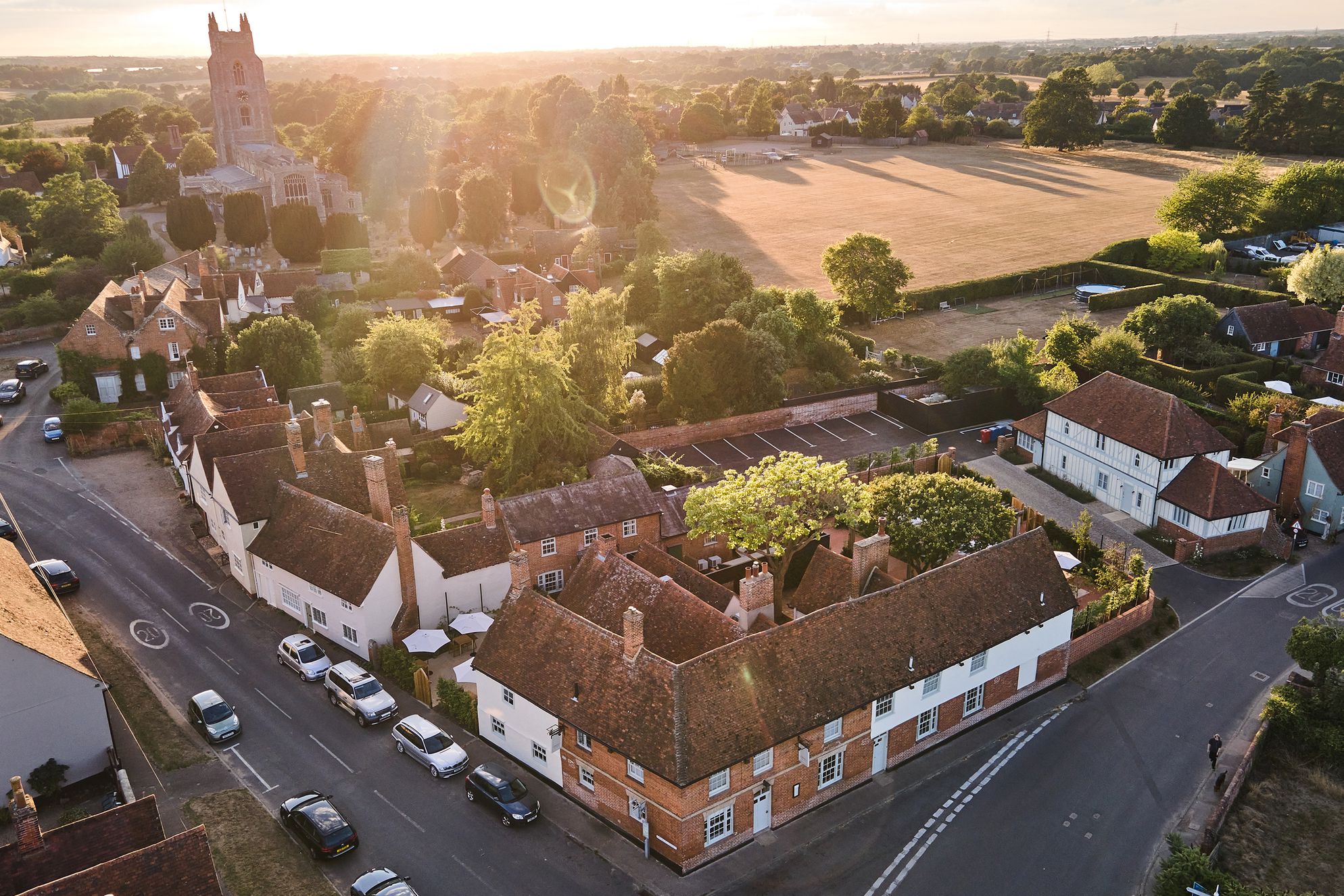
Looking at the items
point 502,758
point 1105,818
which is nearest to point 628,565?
point 502,758

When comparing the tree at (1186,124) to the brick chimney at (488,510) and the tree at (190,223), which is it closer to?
the tree at (190,223)

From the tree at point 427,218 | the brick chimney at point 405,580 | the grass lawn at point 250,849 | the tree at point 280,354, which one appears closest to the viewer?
the grass lawn at point 250,849

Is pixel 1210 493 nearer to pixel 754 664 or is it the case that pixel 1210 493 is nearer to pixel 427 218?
pixel 754 664

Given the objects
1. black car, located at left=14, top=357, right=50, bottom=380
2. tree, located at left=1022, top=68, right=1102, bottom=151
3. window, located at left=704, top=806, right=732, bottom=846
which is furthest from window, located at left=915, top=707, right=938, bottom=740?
tree, located at left=1022, top=68, right=1102, bottom=151

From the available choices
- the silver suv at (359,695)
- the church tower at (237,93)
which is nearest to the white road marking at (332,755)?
the silver suv at (359,695)

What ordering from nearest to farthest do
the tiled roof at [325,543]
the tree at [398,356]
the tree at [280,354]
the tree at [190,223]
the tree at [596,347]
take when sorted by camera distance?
the tiled roof at [325,543]
the tree at [596,347]
the tree at [398,356]
the tree at [280,354]
the tree at [190,223]

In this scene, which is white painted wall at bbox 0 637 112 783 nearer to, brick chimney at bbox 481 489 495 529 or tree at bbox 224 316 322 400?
brick chimney at bbox 481 489 495 529
